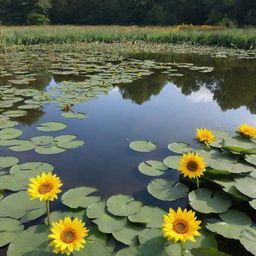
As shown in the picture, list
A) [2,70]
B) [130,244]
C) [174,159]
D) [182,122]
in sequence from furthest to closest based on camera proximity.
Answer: [2,70], [182,122], [174,159], [130,244]

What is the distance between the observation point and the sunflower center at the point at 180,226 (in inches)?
49.2

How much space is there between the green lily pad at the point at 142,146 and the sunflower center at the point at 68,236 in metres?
1.43

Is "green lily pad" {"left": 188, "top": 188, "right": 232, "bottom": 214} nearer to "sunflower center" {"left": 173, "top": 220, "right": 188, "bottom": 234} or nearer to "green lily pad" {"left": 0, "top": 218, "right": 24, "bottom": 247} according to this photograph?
"sunflower center" {"left": 173, "top": 220, "right": 188, "bottom": 234}

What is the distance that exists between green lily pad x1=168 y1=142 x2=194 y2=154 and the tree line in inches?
978

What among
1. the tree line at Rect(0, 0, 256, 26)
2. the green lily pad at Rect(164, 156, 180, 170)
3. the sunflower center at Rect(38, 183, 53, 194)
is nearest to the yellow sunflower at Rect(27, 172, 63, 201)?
the sunflower center at Rect(38, 183, 53, 194)

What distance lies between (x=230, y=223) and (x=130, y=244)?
0.58m

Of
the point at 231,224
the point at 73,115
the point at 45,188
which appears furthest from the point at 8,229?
the point at 73,115

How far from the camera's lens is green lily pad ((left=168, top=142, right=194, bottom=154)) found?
2.54 m

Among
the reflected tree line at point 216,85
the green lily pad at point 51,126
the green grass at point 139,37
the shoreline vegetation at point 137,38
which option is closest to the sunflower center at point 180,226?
the green lily pad at point 51,126

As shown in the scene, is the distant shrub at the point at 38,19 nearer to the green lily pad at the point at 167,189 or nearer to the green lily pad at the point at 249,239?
the green lily pad at the point at 167,189

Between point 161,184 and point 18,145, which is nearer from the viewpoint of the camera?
point 161,184

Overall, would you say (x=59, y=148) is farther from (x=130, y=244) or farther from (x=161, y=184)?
(x=130, y=244)

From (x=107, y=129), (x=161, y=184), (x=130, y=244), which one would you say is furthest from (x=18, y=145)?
(x=130, y=244)

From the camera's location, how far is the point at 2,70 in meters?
6.56
